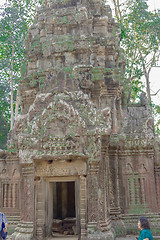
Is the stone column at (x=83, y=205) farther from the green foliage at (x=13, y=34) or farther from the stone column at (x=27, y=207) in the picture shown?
the green foliage at (x=13, y=34)

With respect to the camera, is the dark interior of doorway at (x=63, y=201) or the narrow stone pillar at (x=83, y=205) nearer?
the narrow stone pillar at (x=83, y=205)

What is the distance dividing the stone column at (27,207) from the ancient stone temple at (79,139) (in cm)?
3

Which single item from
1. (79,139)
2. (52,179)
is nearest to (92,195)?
(52,179)

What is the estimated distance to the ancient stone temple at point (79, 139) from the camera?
679 cm

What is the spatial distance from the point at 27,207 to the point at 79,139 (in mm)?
2225

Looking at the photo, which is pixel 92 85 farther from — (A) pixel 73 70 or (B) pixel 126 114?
(B) pixel 126 114

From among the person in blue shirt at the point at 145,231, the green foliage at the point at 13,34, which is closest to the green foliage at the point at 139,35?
the green foliage at the point at 13,34

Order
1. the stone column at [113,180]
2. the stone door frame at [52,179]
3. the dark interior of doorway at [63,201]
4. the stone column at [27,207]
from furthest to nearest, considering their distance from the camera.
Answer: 1. the dark interior of doorway at [63,201]
2. the stone column at [113,180]
3. the stone door frame at [52,179]
4. the stone column at [27,207]

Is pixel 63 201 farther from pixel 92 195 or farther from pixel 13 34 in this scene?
pixel 13 34

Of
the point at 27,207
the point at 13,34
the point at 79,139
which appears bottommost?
the point at 27,207

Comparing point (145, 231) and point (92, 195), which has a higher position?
point (92, 195)

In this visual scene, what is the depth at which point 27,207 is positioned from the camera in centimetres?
679

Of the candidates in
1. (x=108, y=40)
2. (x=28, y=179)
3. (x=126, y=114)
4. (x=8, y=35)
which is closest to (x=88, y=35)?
(x=108, y=40)

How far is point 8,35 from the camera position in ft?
52.9
